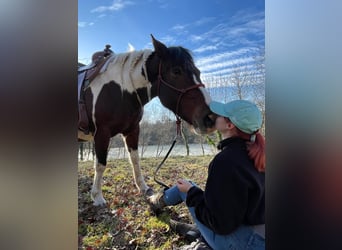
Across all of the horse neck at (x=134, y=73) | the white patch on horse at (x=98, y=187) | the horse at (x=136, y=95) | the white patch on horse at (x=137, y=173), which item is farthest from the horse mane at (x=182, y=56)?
the white patch on horse at (x=98, y=187)

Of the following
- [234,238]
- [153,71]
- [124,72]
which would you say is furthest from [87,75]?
[234,238]

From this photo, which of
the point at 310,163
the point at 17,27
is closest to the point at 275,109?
the point at 310,163

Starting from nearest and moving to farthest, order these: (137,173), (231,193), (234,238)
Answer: (231,193) → (234,238) → (137,173)

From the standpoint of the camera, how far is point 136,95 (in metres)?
1.71

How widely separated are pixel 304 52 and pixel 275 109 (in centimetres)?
38

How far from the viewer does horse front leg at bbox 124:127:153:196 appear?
171 centimetres

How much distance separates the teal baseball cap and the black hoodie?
0.28 feet

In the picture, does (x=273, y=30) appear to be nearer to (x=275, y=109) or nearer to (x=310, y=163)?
(x=275, y=109)

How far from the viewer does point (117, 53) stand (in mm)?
1675

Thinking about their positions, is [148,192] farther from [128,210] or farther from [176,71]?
[176,71]

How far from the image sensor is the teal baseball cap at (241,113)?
5.36 ft

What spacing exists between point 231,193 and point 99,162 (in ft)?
2.34

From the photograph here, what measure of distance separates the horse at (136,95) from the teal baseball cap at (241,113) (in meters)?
0.06

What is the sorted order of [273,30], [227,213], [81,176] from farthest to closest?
[273,30]
[81,176]
[227,213]
